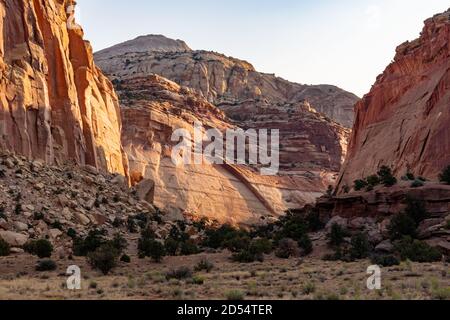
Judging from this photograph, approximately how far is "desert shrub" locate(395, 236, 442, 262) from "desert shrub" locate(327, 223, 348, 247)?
506 cm

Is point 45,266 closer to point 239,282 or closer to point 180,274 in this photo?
point 180,274

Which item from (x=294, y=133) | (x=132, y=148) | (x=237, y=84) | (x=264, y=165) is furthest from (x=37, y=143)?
(x=237, y=84)

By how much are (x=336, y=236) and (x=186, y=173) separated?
38084 mm

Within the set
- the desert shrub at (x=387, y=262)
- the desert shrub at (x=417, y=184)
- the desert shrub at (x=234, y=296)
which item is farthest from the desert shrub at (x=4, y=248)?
the desert shrub at (x=417, y=184)

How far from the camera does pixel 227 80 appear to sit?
127250 millimetres

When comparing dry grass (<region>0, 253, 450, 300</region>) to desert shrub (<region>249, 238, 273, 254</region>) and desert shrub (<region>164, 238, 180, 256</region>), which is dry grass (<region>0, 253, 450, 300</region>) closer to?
desert shrub (<region>249, 238, 273, 254</region>)

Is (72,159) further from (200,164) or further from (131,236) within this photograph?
(200,164)

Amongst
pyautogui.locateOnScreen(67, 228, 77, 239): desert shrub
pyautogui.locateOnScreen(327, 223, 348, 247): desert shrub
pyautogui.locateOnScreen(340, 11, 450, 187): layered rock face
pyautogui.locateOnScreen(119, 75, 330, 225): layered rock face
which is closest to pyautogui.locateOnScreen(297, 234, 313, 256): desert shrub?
pyautogui.locateOnScreen(327, 223, 348, 247): desert shrub

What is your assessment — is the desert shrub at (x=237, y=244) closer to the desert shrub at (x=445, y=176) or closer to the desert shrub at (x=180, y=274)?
the desert shrub at (x=180, y=274)

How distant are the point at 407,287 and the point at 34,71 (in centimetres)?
3361

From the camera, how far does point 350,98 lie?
134 metres

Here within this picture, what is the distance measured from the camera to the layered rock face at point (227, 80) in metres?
120

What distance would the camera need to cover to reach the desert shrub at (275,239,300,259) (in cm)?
3036

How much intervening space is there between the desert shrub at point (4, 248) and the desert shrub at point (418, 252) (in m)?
19.4
